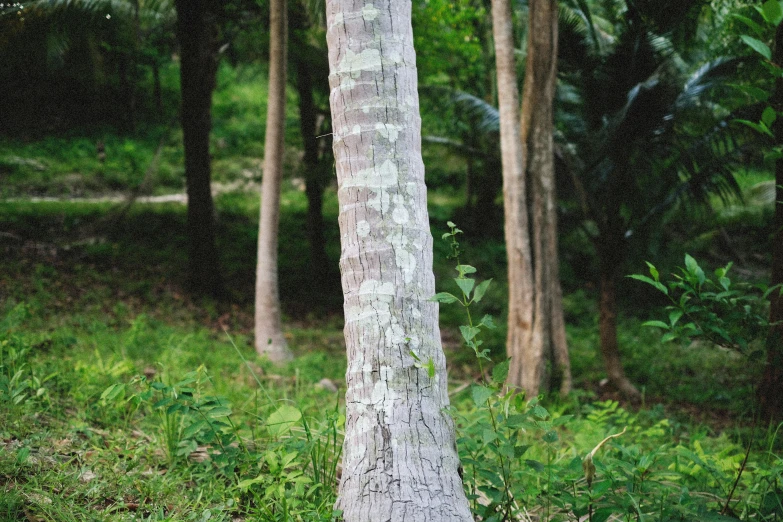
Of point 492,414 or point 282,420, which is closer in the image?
point 492,414

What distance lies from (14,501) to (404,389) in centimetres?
154

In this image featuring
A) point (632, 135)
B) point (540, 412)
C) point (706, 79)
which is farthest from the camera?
point (632, 135)

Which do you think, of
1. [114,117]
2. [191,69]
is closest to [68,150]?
[114,117]

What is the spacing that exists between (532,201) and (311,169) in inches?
249

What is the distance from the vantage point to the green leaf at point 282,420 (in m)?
2.45

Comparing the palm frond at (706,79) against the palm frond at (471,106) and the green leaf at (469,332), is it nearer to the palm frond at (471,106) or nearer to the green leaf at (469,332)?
the palm frond at (471,106)

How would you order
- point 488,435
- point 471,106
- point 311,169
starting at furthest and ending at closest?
point 311,169 → point 471,106 → point 488,435

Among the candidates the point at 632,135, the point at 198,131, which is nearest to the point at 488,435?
the point at 632,135

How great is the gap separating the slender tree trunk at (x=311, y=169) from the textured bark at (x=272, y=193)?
372 cm

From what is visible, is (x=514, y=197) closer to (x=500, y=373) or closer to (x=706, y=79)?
(x=706, y=79)

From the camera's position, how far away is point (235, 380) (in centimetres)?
601

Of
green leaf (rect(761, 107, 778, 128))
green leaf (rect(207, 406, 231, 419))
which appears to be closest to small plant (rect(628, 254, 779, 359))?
green leaf (rect(761, 107, 778, 128))

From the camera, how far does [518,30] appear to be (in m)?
13.5

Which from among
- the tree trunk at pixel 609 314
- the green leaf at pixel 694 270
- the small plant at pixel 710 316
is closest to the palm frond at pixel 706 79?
the tree trunk at pixel 609 314
